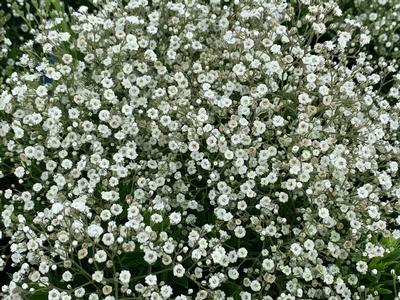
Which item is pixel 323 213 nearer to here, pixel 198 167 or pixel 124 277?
pixel 198 167

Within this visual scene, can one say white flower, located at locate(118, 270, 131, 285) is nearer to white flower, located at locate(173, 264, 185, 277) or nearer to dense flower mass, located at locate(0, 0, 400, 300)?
dense flower mass, located at locate(0, 0, 400, 300)

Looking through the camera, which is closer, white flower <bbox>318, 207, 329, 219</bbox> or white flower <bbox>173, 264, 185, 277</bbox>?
white flower <bbox>173, 264, 185, 277</bbox>

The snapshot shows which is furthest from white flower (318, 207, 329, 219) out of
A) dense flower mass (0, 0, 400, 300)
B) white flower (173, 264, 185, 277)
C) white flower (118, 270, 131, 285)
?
white flower (118, 270, 131, 285)

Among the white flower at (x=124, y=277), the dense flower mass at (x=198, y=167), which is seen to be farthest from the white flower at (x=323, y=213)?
the white flower at (x=124, y=277)

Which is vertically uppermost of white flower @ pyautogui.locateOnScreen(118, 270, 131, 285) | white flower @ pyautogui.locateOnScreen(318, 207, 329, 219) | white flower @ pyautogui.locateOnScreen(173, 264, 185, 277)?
white flower @ pyautogui.locateOnScreen(318, 207, 329, 219)

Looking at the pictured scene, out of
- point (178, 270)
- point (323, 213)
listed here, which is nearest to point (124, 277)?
point (178, 270)

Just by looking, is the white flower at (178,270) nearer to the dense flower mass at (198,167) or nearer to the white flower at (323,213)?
the dense flower mass at (198,167)

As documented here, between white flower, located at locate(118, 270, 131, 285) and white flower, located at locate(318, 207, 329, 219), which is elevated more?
white flower, located at locate(318, 207, 329, 219)

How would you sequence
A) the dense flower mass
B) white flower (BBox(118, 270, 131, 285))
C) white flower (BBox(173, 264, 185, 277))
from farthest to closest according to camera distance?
1. the dense flower mass
2. white flower (BBox(173, 264, 185, 277))
3. white flower (BBox(118, 270, 131, 285))

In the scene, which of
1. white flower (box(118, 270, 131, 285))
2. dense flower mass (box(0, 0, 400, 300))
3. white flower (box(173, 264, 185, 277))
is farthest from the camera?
dense flower mass (box(0, 0, 400, 300))

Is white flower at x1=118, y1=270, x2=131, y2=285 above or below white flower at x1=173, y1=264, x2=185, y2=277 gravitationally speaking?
below
